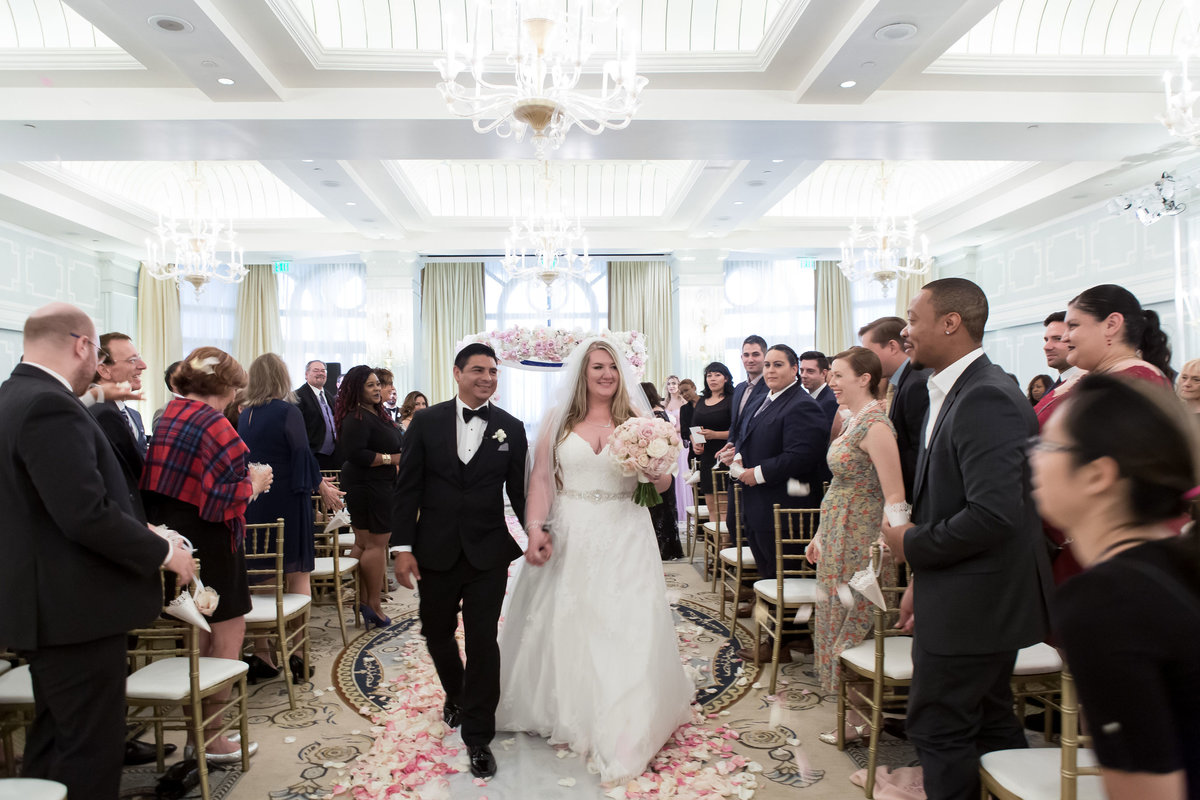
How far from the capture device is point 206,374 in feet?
11.5

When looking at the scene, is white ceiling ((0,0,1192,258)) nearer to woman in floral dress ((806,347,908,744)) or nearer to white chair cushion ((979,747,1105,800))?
woman in floral dress ((806,347,908,744))

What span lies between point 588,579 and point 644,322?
11.1 m

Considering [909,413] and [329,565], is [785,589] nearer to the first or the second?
[909,413]

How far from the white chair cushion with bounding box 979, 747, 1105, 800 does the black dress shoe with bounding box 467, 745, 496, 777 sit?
6.64 ft

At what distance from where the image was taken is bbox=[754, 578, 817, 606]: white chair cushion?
433 cm

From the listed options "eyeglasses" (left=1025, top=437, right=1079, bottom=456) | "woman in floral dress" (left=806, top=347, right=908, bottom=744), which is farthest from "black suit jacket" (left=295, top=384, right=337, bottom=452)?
"eyeglasses" (left=1025, top=437, right=1079, bottom=456)

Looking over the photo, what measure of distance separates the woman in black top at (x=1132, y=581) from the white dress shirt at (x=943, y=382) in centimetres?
137

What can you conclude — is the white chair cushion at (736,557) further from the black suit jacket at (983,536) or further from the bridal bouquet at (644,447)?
the black suit jacket at (983,536)

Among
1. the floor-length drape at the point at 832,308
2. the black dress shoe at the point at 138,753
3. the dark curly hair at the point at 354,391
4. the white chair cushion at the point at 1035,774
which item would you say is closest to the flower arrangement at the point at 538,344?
the dark curly hair at the point at 354,391

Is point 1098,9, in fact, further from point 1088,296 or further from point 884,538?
point 884,538

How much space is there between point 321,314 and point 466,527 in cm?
1236

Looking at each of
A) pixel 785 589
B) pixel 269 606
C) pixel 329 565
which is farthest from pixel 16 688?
pixel 785 589

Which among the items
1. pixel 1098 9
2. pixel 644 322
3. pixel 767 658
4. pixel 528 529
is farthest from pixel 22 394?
pixel 644 322

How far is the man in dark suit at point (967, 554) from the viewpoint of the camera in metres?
2.31
